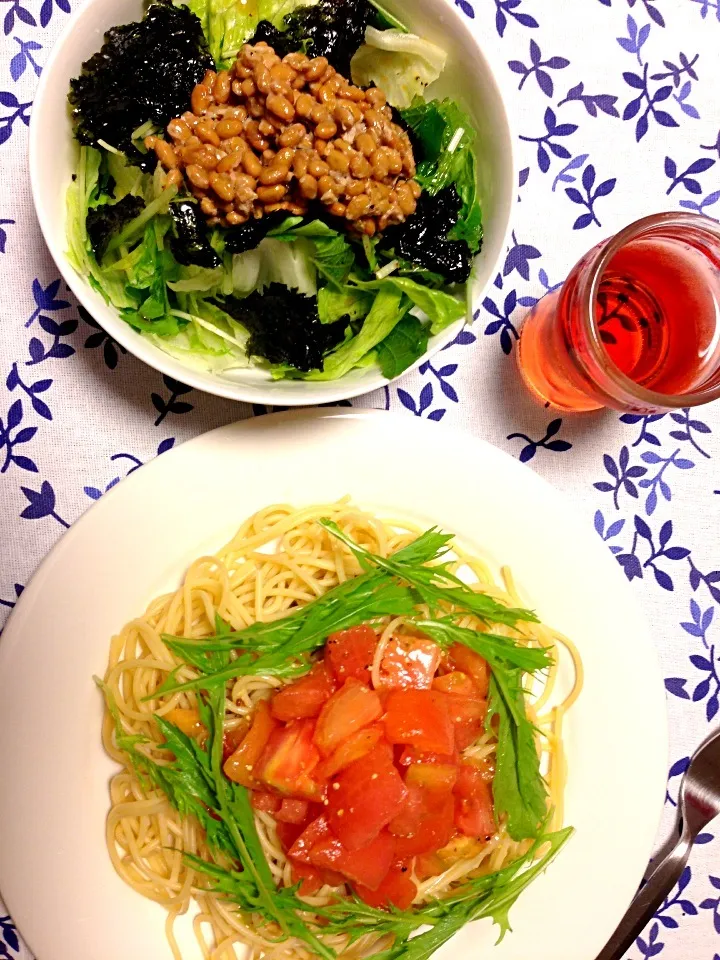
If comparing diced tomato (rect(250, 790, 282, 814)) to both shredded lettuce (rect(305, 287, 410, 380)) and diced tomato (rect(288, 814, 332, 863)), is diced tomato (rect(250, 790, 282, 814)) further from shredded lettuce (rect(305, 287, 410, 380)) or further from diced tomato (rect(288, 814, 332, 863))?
shredded lettuce (rect(305, 287, 410, 380))

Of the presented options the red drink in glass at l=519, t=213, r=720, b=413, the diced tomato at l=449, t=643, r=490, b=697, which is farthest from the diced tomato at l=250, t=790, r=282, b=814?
the red drink in glass at l=519, t=213, r=720, b=413

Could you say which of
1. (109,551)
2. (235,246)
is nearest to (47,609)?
(109,551)

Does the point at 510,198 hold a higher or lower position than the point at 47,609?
higher

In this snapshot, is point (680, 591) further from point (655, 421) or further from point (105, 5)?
point (105, 5)

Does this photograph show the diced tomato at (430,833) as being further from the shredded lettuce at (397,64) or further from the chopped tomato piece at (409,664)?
the shredded lettuce at (397,64)

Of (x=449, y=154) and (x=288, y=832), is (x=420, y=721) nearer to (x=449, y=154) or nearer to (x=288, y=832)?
(x=288, y=832)

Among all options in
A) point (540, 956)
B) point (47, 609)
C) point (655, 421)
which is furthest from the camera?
point (655, 421)
